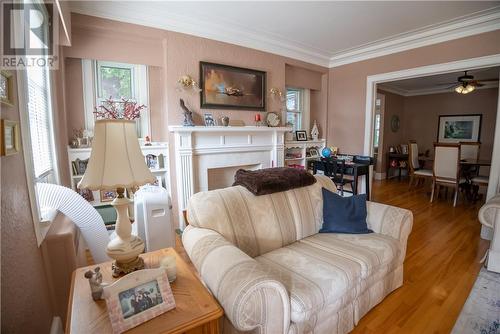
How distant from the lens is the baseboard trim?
1.43 meters

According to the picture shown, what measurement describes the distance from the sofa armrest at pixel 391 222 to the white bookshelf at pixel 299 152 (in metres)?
2.29

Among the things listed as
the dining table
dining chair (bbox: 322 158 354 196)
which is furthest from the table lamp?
the dining table

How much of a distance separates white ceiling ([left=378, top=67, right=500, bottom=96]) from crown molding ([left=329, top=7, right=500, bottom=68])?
194 centimetres

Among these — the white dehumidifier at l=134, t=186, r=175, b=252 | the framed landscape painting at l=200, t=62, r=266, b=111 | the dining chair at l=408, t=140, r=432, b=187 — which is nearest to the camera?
the white dehumidifier at l=134, t=186, r=175, b=252

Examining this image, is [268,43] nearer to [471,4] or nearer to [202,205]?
[471,4]

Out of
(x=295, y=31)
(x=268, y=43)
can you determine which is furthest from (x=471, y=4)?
(x=268, y=43)

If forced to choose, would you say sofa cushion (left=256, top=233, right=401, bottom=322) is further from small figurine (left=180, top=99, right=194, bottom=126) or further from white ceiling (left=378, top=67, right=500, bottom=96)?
white ceiling (left=378, top=67, right=500, bottom=96)

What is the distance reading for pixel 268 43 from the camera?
3674 millimetres

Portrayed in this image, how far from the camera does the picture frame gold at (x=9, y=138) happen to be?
96 centimetres

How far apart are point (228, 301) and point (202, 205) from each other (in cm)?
71

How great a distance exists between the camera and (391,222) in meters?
1.92

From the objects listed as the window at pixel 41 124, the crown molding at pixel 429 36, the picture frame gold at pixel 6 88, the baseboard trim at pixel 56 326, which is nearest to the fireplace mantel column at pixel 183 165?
the window at pixel 41 124

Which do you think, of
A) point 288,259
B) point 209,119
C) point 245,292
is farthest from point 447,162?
point 245,292

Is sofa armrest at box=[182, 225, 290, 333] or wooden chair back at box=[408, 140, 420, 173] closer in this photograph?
sofa armrest at box=[182, 225, 290, 333]
